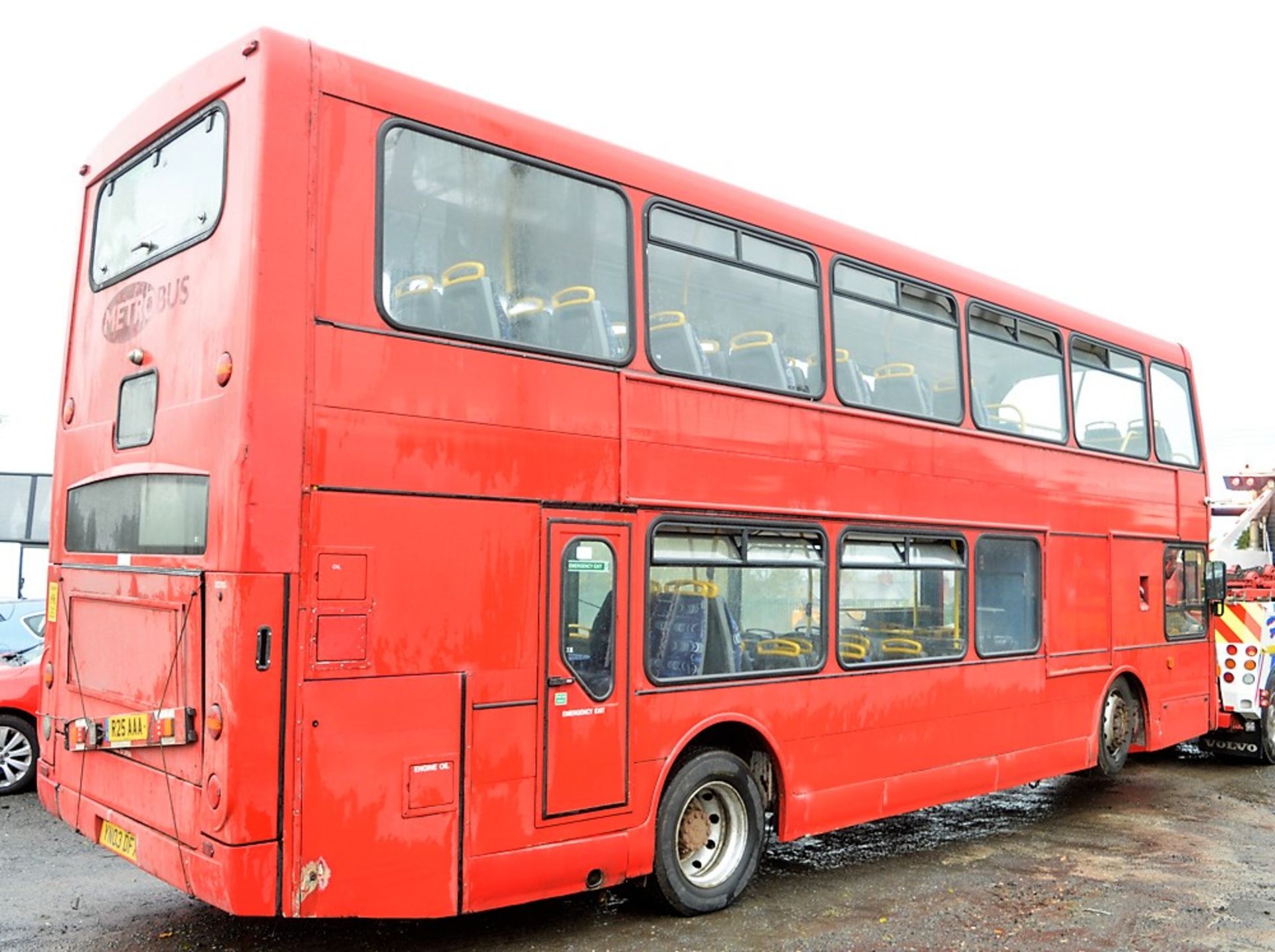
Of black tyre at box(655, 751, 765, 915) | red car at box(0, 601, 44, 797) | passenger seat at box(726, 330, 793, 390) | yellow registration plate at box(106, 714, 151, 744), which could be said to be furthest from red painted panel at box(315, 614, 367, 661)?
red car at box(0, 601, 44, 797)

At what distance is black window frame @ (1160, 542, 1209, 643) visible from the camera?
10.8m

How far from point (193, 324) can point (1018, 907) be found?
5.64 m

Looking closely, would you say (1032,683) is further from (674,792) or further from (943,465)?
(674,792)

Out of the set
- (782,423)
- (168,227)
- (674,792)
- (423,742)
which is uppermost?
(168,227)

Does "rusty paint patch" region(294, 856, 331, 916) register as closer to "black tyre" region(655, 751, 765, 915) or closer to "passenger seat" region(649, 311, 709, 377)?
"black tyre" region(655, 751, 765, 915)

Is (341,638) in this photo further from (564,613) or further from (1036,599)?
(1036,599)

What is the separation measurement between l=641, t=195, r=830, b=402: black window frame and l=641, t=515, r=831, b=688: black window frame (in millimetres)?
805

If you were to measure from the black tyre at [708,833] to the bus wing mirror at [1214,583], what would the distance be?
686 cm

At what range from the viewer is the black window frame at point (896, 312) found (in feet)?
24.4

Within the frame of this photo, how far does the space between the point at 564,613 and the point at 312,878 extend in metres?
1.72

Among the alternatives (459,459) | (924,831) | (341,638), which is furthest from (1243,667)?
(341,638)

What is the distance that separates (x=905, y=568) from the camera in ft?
25.7

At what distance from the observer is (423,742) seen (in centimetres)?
514

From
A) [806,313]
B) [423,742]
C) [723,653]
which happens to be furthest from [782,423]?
[423,742]
